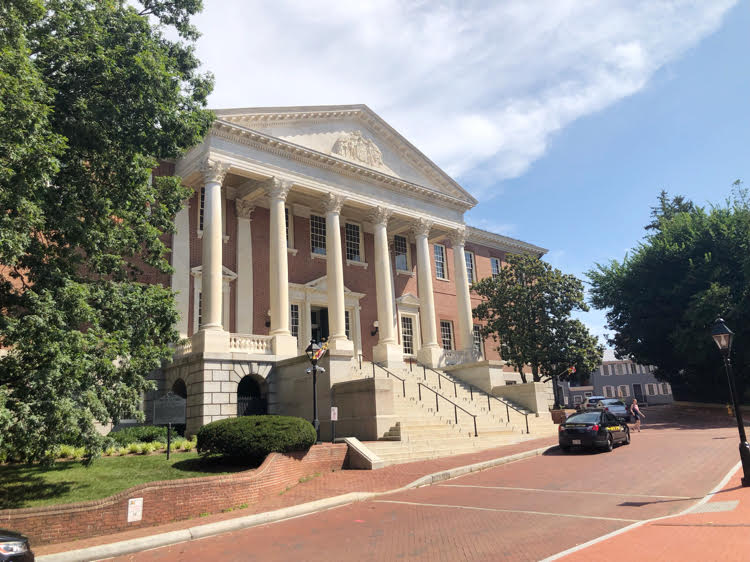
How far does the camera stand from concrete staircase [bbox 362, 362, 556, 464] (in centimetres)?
1797

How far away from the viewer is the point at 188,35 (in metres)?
15.1

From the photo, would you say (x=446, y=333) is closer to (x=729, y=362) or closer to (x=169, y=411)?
(x=169, y=411)

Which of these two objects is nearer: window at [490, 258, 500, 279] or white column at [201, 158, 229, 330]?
white column at [201, 158, 229, 330]

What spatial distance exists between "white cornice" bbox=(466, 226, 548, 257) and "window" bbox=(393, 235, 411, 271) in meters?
5.79

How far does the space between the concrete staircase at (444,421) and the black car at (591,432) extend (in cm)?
264

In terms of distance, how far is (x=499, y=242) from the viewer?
143ft

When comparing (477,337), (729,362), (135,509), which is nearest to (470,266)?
(477,337)

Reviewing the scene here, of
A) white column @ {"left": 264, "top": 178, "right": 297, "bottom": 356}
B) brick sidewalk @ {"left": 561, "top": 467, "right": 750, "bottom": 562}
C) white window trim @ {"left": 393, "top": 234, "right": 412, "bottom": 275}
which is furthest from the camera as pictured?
white window trim @ {"left": 393, "top": 234, "right": 412, "bottom": 275}

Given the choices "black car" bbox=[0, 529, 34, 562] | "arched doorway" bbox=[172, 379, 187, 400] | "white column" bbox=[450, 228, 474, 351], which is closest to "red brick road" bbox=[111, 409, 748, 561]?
"black car" bbox=[0, 529, 34, 562]

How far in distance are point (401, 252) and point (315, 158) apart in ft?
36.4

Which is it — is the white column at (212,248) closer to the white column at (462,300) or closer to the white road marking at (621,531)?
A: the white column at (462,300)

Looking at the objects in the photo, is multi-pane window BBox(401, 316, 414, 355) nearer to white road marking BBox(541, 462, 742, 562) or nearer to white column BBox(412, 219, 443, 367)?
white column BBox(412, 219, 443, 367)

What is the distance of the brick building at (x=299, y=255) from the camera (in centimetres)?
2288

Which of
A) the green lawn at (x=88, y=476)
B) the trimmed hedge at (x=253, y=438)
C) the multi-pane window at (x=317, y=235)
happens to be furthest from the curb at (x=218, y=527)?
the multi-pane window at (x=317, y=235)
